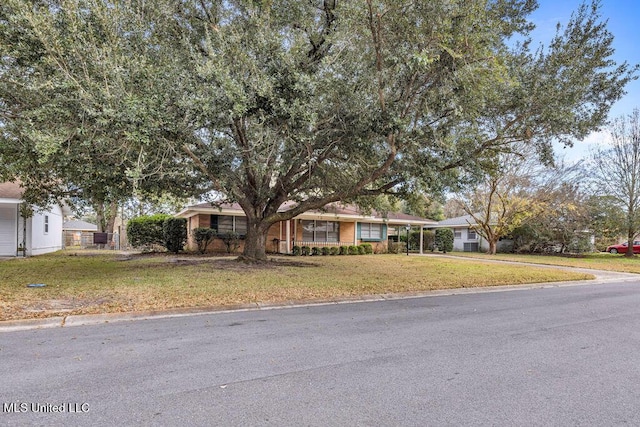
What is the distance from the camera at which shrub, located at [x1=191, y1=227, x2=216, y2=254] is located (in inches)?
813

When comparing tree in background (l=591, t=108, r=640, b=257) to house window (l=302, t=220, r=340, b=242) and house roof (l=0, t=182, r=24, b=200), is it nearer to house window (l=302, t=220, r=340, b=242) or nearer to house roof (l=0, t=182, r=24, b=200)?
house window (l=302, t=220, r=340, b=242)

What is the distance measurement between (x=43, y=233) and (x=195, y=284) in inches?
657

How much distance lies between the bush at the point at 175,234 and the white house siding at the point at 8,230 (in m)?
6.64

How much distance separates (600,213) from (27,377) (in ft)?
105

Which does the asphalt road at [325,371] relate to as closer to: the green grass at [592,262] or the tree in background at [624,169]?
the green grass at [592,262]

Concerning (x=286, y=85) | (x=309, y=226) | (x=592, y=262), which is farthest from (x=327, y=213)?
(x=286, y=85)

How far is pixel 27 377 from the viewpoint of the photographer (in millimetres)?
3963

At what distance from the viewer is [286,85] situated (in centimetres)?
844

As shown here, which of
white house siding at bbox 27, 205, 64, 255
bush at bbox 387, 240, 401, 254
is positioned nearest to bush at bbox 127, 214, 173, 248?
white house siding at bbox 27, 205, 64, 255

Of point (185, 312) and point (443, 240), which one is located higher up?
point (443, 240)

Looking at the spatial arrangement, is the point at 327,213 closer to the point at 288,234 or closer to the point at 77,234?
the point at 288,234

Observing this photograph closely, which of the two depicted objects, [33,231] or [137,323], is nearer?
[137,323]

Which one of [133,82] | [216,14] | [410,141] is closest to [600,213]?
[410,141]

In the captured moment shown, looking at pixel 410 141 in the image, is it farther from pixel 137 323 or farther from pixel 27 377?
pixel 27 377
